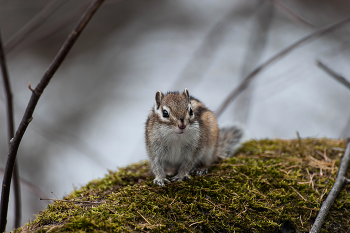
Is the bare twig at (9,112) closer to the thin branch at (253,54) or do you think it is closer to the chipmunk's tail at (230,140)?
the chipmunk's tail at (230,140)

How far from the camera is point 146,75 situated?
32.6 ft

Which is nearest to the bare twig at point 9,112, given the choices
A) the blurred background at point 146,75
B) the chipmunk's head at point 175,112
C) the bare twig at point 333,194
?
the chipmunk's head at point 175,112

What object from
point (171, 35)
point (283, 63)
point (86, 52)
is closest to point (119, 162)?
point (86, 52)

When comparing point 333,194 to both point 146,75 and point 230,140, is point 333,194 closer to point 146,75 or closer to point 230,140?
point 230,140

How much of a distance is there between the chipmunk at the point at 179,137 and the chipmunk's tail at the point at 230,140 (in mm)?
386

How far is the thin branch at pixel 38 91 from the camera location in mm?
1905

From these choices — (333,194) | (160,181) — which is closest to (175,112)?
(160,181)

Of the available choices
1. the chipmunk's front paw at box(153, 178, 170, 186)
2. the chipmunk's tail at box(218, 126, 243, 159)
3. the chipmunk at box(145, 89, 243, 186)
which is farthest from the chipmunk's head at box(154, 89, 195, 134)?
the chipmunk's tail at box(218, 126, 243, 159)

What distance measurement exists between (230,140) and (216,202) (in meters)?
1.77

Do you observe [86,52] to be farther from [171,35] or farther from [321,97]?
[321,97]

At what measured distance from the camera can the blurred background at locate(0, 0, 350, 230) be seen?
848 cm

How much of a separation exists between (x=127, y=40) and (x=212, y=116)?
6965mm

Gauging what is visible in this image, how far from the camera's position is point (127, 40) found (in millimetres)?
9961

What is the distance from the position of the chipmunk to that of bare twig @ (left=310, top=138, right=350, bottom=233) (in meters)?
1.30
